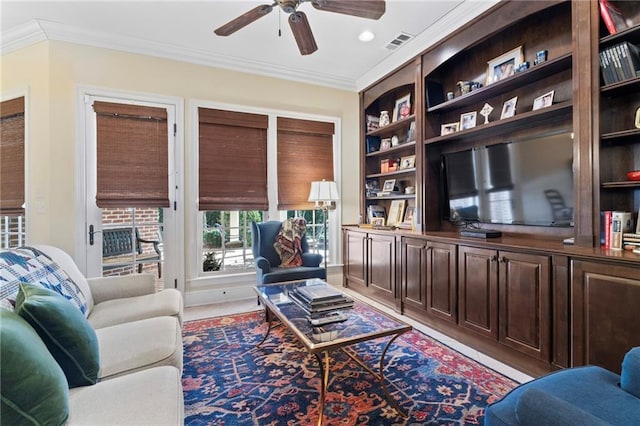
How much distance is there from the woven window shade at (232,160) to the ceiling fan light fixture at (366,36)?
1506 millimetres

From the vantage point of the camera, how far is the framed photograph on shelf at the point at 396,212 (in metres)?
4.05

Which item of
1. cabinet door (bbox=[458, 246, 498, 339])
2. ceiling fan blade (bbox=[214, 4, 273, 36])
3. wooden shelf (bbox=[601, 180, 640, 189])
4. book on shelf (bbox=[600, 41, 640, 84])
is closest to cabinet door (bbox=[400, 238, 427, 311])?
cabinet door (bbox=[458, 246, 498, 339])

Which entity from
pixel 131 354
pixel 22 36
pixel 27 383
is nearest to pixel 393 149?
pixel 131 354

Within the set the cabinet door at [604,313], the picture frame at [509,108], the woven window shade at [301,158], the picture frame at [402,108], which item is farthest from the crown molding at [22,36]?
the cabinet door at [604,313]

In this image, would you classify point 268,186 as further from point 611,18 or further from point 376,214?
point 611,18

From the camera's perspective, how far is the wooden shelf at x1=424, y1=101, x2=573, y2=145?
233cm

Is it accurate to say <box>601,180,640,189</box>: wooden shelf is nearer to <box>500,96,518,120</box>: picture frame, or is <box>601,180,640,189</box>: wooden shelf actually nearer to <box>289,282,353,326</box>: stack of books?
<box>500,96,518,120</box>: picture frame

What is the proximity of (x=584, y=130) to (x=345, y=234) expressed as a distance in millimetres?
2902

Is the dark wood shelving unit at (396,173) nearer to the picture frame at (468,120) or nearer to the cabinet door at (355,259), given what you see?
the picture frame at (468,120)

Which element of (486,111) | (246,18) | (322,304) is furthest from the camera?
(486,111)

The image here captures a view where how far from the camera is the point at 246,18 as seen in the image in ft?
7.55

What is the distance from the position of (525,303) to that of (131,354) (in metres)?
2.47

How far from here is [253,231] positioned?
3.76 m

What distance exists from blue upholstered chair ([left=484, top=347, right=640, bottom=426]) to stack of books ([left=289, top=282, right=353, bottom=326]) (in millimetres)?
973
